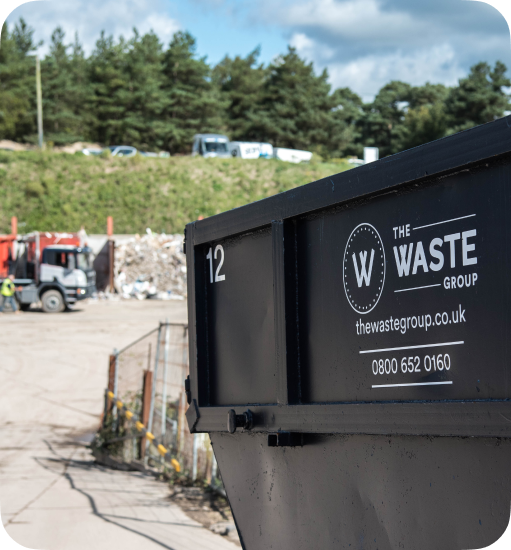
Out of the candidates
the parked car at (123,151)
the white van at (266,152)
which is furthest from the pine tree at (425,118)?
the parked car at (123,151)

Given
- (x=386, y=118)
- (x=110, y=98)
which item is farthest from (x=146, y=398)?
(x=386, y=118)

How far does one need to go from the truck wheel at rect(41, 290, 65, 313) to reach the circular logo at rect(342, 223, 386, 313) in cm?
2725

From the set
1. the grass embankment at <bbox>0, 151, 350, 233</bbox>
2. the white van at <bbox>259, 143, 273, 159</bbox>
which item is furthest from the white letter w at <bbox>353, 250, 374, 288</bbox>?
the white van at <bbox>259, 143, 273, 159</bbox>

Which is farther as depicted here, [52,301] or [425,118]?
[425,118]

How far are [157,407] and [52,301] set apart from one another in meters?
20.1

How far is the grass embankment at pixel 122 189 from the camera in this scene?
4488 centimetres

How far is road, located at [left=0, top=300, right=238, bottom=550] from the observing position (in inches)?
262

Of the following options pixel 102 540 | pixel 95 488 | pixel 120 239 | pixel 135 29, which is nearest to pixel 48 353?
pixel 95 488

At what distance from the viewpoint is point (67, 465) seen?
10.3 meters

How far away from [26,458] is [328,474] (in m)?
8.87

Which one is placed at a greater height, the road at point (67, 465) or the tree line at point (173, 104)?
the tree line at point (173, 104)

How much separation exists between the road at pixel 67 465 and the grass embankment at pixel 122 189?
2142 cm

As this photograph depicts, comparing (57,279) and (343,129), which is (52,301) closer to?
(57,279)

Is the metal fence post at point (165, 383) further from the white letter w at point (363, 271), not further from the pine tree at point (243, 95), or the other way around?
the pine tree at point (243, 95)
